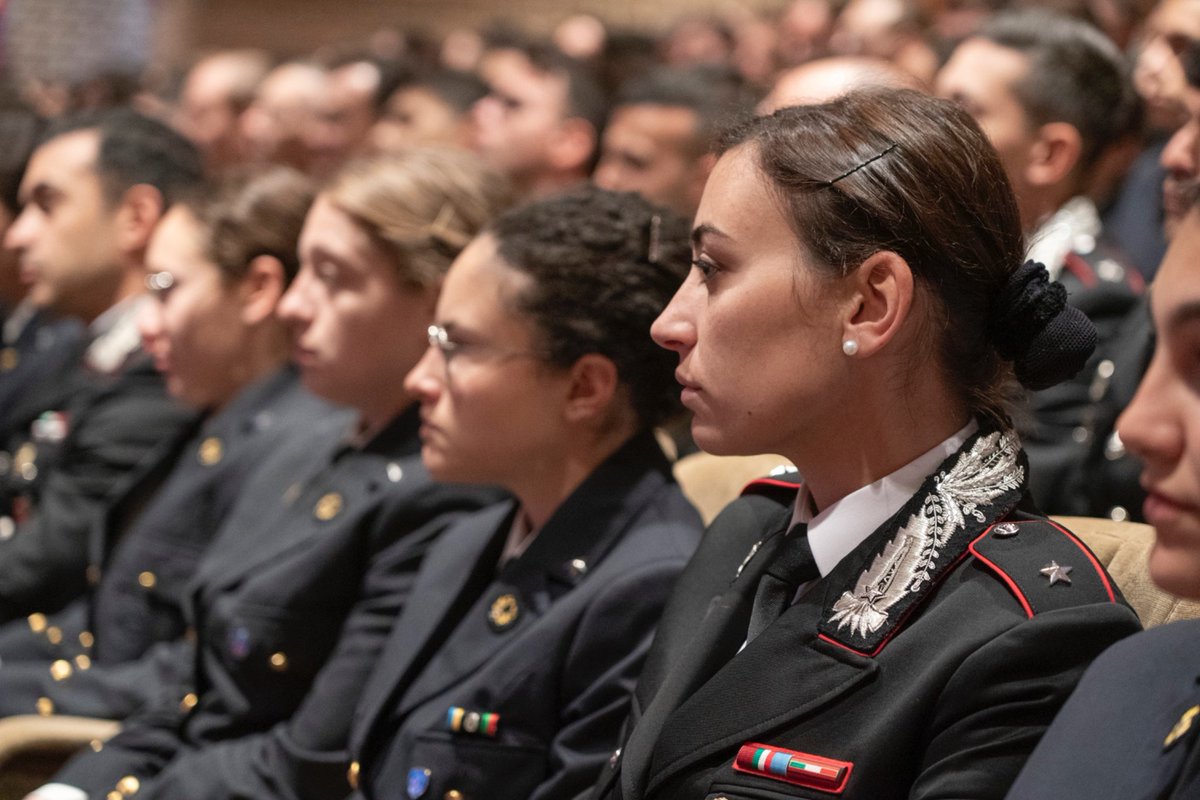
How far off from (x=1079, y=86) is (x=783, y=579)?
198cm

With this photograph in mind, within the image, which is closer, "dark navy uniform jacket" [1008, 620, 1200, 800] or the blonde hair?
"dark navy uniform jacket" [1008, 620, 1200, 800]

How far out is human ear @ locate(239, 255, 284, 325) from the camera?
119 inches

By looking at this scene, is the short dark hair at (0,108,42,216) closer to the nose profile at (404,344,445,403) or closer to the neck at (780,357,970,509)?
the nose profile at (404,344,445,403)

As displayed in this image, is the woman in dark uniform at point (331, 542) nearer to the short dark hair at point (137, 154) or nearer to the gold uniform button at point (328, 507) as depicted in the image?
the gold uniform button at point (328, 507)

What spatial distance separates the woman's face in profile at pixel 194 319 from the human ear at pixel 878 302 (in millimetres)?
1876

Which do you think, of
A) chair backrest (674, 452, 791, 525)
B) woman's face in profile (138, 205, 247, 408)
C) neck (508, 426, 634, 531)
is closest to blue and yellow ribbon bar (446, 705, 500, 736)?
neck (508, 426, 634, 531)

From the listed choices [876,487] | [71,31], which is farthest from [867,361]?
[71,31]

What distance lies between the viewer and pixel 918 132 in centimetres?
148

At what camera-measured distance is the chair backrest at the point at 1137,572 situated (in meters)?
1.55

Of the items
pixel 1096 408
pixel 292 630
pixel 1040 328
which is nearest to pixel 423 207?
pixel 292 630

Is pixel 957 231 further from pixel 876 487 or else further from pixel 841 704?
pixel 841 704

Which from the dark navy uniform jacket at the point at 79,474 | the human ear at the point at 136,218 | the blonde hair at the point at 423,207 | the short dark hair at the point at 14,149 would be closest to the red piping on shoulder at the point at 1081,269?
the blonde hair at the point at 423,207

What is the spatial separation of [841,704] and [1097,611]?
0.24 metres

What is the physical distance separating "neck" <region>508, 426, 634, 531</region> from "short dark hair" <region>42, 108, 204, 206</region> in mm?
2097
